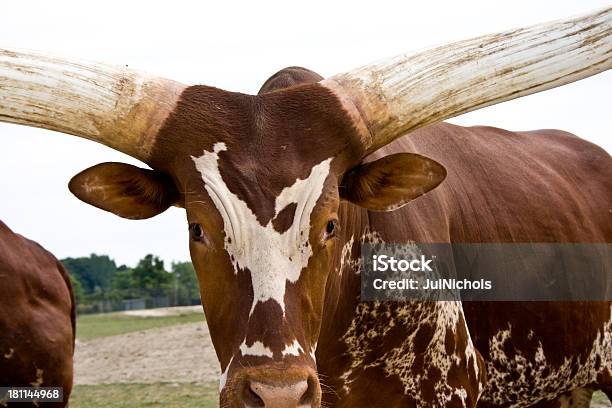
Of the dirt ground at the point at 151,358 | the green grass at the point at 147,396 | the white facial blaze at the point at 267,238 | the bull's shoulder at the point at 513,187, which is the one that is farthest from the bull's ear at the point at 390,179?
the dirt ground at the point at 151,358

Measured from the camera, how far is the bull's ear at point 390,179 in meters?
3.97

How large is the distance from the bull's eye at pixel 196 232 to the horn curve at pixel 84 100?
0.48 m

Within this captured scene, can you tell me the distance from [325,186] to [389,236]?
1.12 m

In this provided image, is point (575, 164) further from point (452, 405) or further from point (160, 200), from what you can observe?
point (160, 200)

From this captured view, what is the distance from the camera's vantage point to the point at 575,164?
7367 millimetres

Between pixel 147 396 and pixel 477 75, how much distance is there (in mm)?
11048

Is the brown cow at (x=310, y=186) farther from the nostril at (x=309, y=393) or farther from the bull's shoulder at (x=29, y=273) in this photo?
the bull's shoulder at (x=29, y=273)

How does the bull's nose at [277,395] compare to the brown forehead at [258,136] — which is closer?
the bull's nose at [277,395]

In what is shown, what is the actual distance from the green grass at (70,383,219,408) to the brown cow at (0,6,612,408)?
298 inches

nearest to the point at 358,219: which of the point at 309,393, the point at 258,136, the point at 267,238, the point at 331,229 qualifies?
the point at 331,229

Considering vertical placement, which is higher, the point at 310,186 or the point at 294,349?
the point at 310,186

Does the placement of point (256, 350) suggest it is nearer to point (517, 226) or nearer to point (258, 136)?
point (258, 136)

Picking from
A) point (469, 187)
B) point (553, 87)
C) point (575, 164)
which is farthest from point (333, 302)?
point (575, 164)

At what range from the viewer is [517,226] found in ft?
19.6
